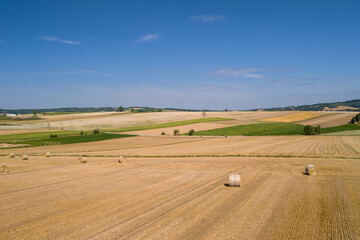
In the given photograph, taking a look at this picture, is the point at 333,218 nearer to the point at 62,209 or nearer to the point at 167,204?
the point at 167,204

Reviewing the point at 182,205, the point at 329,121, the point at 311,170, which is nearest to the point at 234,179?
the point at 182,205

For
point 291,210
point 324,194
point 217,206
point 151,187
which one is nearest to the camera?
point 291,210

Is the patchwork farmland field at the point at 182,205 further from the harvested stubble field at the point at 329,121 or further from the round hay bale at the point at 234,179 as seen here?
the harvested stubble field at the point at 329,121

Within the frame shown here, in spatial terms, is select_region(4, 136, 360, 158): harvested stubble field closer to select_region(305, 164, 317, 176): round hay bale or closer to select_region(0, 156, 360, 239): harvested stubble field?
select_region(305, 164, 317, 176): round hay bale

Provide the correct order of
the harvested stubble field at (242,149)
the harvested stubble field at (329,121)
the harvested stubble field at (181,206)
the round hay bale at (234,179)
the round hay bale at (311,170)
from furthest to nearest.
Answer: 1. the harvested stubble field at (329,121)
2. the harvested stubble field at (242,149)
3. the round hay bale at (311,170)
4. the round hay bale at (234,179)
5. the harvested stubble field at (181,206)

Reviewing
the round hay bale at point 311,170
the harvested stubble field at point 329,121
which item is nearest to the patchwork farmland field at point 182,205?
the round hay bale at point 311,170

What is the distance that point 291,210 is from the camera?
11.4m

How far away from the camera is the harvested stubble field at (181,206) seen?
30.9ft

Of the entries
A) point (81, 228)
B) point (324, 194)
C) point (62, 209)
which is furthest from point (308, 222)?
point (62, 209)

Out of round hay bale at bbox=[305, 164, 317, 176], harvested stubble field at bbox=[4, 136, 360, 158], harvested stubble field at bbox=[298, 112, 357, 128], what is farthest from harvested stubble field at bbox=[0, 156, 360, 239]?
harvested stubble field at bbox=[298, 112, 357, 128]

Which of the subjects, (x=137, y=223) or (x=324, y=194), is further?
(x=324, y=194)

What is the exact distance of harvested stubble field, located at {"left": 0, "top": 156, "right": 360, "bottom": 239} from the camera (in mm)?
9406

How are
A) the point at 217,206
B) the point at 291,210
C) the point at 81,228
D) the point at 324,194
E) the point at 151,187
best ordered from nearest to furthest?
1. the point at 81,228
2. the point at 291,210
3. the point at 217,206
4. the point at 324,194
5. the point at 151,187

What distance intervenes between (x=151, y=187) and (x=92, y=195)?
11.9 ft
